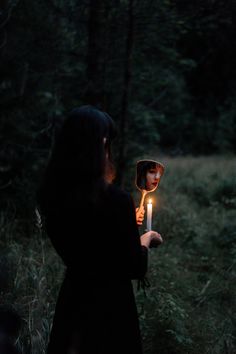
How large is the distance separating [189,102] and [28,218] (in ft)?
64.4

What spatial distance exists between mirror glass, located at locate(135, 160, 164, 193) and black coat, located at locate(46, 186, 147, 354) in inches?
17.3

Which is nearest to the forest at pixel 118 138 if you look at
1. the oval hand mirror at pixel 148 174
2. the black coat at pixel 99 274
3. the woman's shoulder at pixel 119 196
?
the black coat at pixel 99 274

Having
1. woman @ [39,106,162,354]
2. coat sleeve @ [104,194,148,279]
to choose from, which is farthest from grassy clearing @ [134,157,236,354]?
coat sleeve @ [104,194,148,279]

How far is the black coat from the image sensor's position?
267cm

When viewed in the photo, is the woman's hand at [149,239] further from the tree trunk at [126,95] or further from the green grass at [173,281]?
the tree trunk at [126,95]

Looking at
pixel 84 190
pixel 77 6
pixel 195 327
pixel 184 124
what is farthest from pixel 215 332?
pixel 184 124

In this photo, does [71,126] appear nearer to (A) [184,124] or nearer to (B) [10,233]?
(B) [10,233]

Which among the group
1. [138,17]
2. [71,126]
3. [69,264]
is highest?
[138,17]

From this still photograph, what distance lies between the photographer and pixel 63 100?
9.51 metres

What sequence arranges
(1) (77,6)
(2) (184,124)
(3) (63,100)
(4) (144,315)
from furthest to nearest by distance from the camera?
(2) (184,124)
(3) (63,100)
(1) (77,6)
(4) (144,315)

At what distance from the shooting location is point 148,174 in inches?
122

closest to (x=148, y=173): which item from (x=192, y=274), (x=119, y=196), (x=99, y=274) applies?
(x=119, y=196)

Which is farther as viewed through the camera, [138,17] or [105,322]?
[138,17]

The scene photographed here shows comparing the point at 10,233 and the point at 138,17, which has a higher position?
the point at 138,17
